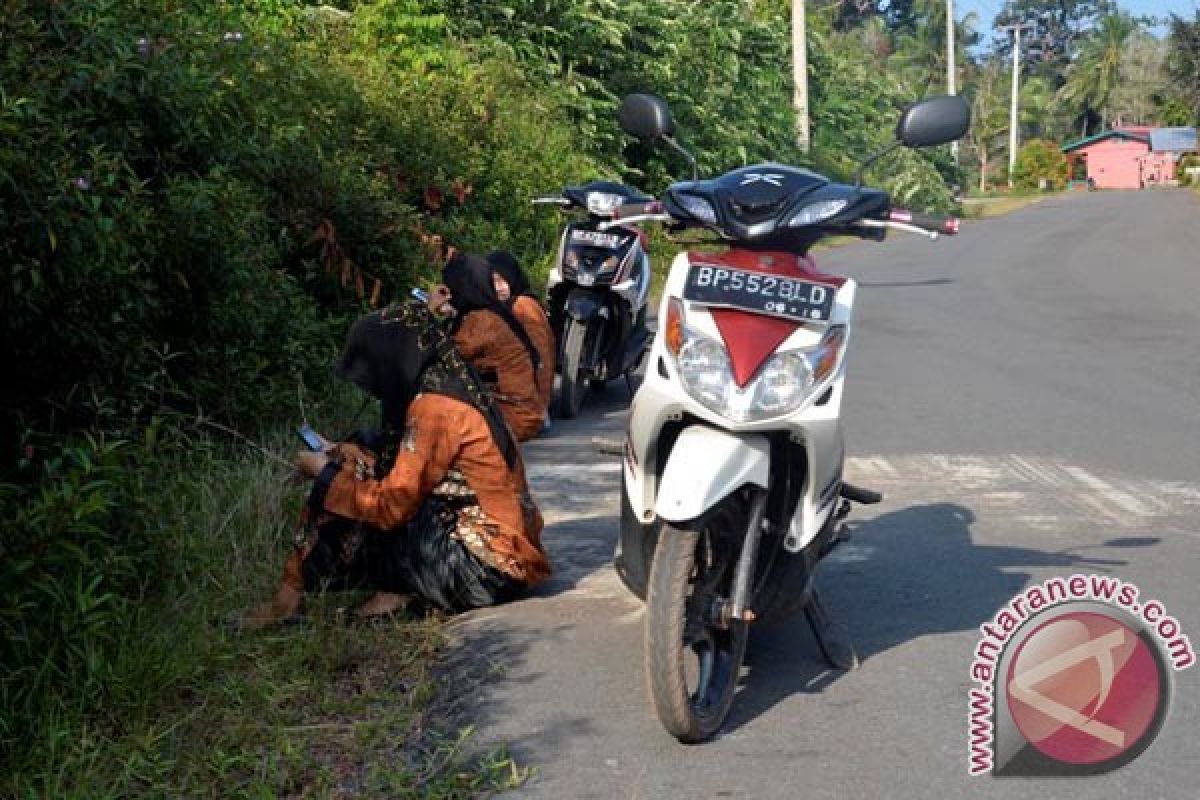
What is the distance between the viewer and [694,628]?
4.38m

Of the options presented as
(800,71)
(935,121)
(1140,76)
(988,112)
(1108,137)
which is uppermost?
(935,121)

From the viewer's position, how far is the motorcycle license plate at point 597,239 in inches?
380

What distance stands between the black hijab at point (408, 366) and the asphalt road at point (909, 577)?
2.51 feet

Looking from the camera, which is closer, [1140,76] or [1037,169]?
[1037,169]

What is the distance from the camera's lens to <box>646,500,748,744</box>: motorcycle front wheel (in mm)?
4164

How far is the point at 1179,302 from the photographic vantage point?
53.0ft

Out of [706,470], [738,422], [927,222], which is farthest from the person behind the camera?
[927,222]

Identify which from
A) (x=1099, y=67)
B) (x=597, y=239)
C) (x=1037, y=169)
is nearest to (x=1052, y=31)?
(x=1099, y=67)

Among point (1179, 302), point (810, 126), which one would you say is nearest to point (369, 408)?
point (1179, 302)

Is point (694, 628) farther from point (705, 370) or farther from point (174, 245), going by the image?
point (174, 245)

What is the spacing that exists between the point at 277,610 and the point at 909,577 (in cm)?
239

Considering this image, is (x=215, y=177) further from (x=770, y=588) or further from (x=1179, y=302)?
(x=1179, y=302)

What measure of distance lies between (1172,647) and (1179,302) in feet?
40.2

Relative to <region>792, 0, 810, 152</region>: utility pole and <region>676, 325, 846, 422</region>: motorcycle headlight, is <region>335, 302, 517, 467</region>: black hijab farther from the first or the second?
<region>792, 0, 810, 152</region>: utility pole
